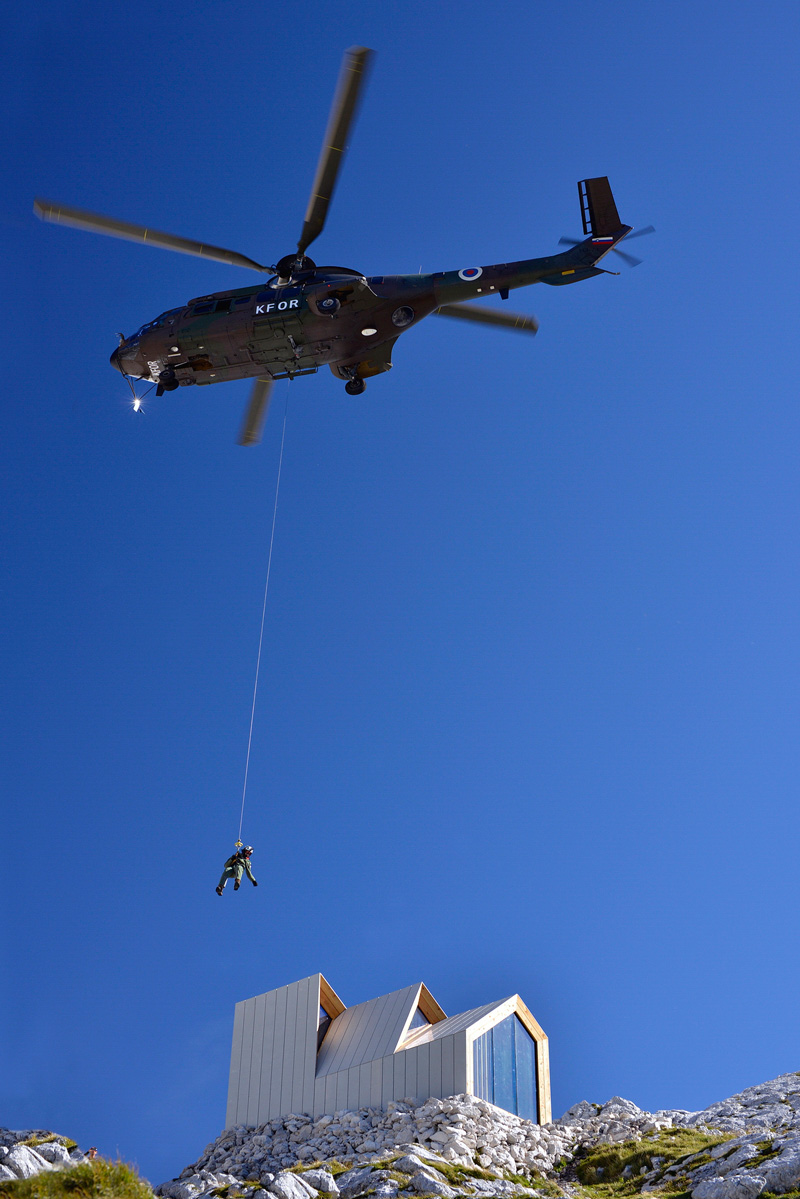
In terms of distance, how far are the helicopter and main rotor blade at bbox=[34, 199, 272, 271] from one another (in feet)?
0.08

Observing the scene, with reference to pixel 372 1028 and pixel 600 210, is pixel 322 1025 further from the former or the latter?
pixel 600 210

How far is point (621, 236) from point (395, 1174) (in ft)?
68.4

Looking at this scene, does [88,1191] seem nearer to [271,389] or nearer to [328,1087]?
[328,1087]

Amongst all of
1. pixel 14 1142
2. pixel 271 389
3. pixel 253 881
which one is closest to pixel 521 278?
pixel 271 389

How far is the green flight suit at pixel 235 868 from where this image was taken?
24.6 m

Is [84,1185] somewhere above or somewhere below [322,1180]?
below

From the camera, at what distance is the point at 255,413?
2842cm

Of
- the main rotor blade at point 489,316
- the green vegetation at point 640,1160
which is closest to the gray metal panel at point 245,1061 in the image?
the green vegetation at point 640,1160

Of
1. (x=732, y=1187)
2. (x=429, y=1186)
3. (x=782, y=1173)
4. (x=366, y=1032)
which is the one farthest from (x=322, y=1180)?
(x=366, y=1032)

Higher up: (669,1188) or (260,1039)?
(260,1039)

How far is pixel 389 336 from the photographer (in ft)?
85.3

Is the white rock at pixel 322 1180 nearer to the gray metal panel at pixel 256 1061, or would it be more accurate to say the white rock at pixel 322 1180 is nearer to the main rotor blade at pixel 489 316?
the gray metal panel at pixel 256 1061

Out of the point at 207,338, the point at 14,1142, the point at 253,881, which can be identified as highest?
the point at 207,338

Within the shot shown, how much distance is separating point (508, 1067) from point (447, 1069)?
2.14 metres
